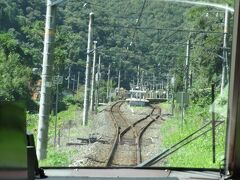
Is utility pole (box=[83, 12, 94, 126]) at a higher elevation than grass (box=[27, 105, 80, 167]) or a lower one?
higher

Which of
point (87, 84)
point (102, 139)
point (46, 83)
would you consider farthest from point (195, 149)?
point (46, 83)

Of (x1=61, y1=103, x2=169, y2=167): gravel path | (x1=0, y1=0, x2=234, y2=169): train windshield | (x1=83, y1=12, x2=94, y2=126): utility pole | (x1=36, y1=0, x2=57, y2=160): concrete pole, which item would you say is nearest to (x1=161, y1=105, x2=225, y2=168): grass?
(x1=0, y1=0, x2=234, y2=169): train windshield

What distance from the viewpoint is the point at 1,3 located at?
3.33m

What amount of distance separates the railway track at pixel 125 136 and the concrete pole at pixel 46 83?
20.5 inches

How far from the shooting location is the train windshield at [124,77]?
355 centimetres

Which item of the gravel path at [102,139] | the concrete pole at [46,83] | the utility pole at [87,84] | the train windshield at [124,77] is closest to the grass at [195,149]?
the train windshield at [124,77]

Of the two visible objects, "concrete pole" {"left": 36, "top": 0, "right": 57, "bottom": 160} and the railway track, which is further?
the railway track

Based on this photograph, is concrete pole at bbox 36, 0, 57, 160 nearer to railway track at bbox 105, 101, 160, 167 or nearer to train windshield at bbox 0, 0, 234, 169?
train windshield at bbox 0, 0, 234, 169

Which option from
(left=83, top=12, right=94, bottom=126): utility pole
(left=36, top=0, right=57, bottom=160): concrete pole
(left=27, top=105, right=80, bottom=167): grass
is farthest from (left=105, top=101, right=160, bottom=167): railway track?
(left=36, top=0, right=57, bottom=160): concrete pole

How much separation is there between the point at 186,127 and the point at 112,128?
0.59 metres

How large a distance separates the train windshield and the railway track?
0.01 metres

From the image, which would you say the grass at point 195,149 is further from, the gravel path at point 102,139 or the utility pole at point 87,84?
the utility pole at point 87,84

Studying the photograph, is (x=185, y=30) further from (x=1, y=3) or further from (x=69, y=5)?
(x=1, y=3)

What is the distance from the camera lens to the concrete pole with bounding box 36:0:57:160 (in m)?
3.55
